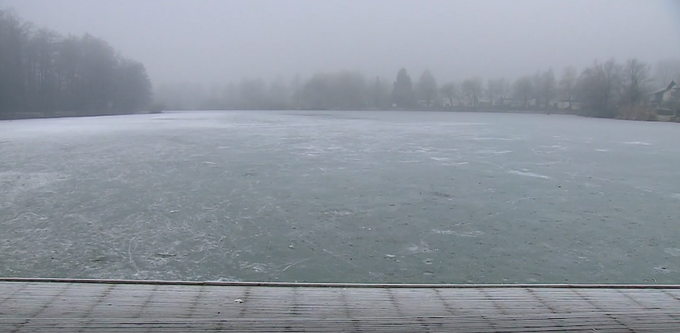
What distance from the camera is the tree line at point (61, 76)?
39.3m

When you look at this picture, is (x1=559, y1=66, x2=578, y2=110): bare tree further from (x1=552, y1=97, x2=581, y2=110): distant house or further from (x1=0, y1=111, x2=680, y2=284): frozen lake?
(x1=0, y1=111, x2=680, y2=284): frozen lake

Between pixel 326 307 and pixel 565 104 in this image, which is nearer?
pixel 326 307

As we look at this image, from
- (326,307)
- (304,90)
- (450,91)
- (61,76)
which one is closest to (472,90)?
(450,91)

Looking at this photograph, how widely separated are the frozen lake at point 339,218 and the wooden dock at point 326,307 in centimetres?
Answer: 94

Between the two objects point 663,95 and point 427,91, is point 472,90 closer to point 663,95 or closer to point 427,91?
Result: point 427,91

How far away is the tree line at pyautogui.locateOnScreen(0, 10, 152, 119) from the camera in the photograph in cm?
3928

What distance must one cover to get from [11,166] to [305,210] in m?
8.60

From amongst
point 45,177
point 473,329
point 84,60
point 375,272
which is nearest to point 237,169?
point 45,177

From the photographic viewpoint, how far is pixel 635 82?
1665 inches

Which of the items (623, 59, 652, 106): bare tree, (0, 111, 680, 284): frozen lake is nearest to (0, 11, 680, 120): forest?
(623, 59, 652, 106): bare tree

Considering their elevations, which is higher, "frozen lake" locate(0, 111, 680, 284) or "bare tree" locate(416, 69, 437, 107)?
"bare tree" locate(416, 69, 437, 107)

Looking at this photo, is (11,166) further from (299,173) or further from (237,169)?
(299,173)

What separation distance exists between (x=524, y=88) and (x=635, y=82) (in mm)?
23347

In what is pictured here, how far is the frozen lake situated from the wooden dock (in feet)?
3.09
